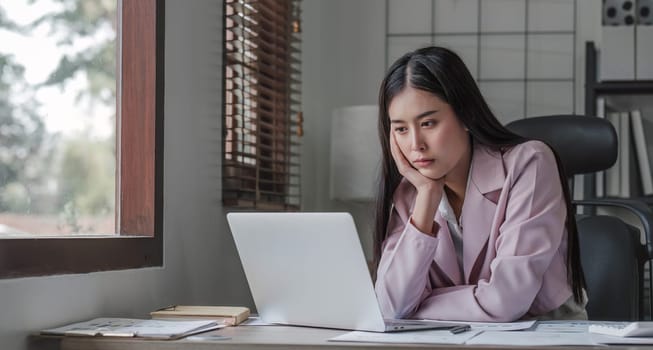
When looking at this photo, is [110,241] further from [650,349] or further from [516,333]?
[650,349]

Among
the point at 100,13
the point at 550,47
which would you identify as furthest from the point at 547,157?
the point at 550,47

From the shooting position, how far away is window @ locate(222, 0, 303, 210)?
8.56ft

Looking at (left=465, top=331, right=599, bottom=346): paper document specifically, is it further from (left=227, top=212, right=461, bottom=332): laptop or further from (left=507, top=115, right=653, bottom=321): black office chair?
(left=507, top=115, right=653, bottom=321): black office chair

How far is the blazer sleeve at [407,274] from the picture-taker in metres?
1.83

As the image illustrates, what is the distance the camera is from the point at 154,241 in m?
2.06

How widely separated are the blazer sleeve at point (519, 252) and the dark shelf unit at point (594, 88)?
1.68 m

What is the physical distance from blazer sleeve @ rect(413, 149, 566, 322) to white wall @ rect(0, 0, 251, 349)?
22.9 inches

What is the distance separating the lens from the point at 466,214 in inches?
75.4

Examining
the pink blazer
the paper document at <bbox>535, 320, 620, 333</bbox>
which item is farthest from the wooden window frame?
the paper document at <bbox>535, 320, 620, 333</bbox>

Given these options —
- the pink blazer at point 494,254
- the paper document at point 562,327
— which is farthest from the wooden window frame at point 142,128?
the paper document at point 562,327

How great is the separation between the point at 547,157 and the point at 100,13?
95 centimetres

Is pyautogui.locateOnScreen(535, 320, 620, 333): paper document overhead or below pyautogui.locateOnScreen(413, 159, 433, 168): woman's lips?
below

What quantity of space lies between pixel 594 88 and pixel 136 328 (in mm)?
2442

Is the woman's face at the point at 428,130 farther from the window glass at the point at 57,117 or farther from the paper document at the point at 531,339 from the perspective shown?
the window glass at the point at 57,117
